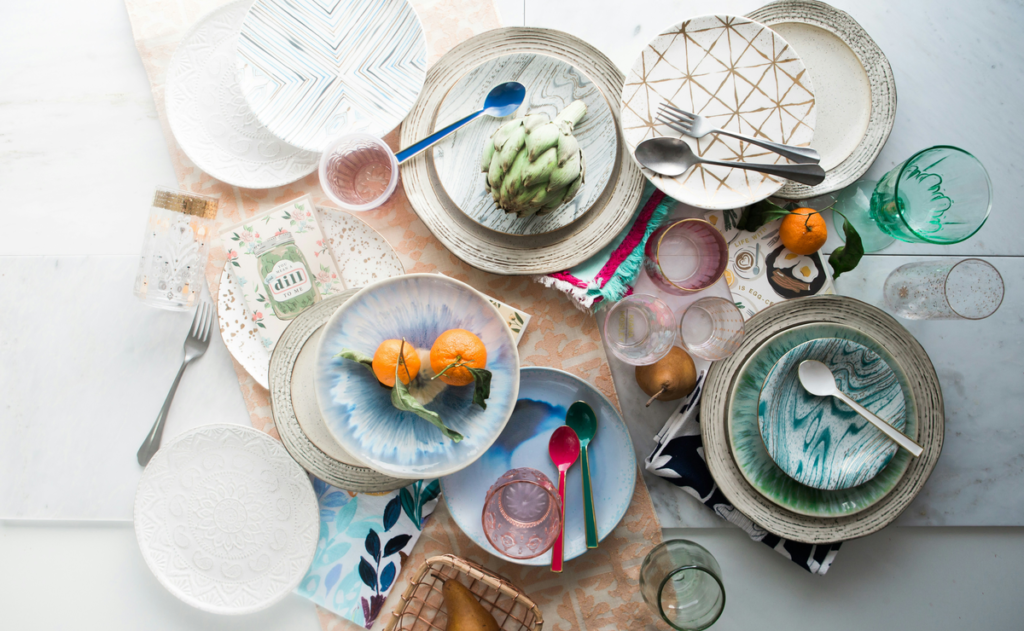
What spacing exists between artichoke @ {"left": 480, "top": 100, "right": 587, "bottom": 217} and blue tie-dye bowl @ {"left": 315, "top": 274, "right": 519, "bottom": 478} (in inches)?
9.9

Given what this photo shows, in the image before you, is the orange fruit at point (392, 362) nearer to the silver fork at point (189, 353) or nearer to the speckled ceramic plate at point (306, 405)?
the speckled ceramic plate at point (306, 405)

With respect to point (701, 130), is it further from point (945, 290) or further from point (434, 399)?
point (434, 399)

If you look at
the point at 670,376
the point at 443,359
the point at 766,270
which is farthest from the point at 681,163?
the point at 443,359

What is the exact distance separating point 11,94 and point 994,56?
7.28 ft

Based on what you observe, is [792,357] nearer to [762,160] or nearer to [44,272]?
[762,160]

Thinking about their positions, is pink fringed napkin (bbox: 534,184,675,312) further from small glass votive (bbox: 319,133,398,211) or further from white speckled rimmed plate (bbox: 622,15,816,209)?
small glass votive (bbox: 319,133,398,211)

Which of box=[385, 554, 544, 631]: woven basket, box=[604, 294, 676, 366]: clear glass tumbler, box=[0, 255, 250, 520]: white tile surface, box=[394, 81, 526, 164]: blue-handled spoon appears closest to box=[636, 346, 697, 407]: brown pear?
box=[604, 294, 676, 366]: clear glass tumbler

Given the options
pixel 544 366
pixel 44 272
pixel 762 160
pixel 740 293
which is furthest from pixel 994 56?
pixel 44 272

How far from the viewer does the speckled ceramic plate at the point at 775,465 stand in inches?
38.2

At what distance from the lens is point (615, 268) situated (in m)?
1.01

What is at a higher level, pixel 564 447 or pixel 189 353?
pixel 564 447

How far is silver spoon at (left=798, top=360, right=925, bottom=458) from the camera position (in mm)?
956

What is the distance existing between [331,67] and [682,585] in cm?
127

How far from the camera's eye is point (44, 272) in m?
1.13
